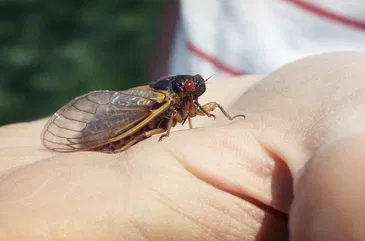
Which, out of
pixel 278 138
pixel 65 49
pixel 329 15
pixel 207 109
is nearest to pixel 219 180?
pixel 278 138

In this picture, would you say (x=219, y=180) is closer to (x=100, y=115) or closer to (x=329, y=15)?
(x=100, y=115)

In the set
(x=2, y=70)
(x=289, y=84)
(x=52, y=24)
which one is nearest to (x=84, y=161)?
(x=289, y=84)

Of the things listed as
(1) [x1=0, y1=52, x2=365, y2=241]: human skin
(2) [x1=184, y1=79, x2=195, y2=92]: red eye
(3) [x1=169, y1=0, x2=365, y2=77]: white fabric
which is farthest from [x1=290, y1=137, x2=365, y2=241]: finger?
(3) [x1=169, y1=0, x2=365, y2=77]: white fabric

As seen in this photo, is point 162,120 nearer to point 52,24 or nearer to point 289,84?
point 289,84

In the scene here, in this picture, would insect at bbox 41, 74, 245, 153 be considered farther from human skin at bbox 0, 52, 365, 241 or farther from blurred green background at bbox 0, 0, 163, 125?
blurred green background at bbox 0, 0, 163, 125

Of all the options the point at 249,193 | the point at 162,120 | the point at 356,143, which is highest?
the point at 356,143
